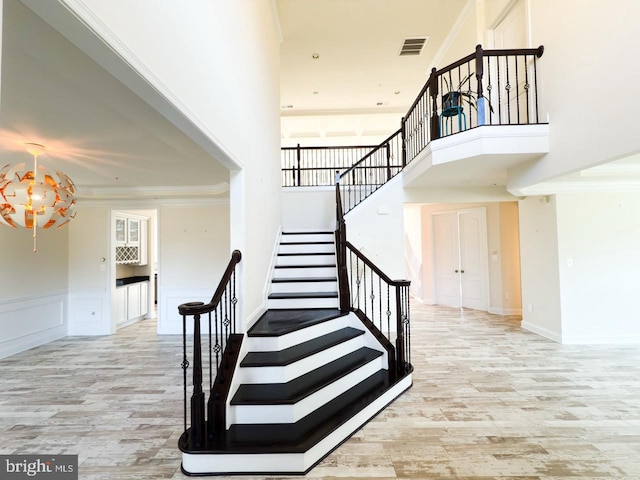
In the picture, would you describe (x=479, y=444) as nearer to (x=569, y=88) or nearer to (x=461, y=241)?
(x=569, y=88)

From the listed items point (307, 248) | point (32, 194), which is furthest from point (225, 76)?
point (307, 248)

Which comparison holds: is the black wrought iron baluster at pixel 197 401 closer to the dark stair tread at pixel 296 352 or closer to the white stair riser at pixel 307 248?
the dark stair tread at pixel 296 352

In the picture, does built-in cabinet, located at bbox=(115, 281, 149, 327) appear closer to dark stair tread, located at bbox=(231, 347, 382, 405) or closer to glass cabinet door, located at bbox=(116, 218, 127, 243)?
glass cabinet door, located at bbox=(116, 218, 127, 243)

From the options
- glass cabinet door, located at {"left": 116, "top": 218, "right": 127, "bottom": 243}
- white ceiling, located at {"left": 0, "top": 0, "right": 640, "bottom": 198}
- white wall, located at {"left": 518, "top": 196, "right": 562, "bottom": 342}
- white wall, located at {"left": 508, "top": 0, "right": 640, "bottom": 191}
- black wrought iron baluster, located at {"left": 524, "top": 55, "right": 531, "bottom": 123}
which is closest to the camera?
white ceiling, located at {"left": 0, "top": 0, "right": 640, "bottom": 198}

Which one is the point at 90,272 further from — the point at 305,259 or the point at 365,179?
the point at 365,179

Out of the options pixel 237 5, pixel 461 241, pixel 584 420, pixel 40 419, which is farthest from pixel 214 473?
pixel 461 241

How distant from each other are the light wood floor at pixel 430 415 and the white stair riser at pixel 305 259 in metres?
1.89

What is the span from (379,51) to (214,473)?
749 cm

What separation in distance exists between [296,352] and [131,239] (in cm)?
591

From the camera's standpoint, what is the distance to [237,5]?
3.03 meters

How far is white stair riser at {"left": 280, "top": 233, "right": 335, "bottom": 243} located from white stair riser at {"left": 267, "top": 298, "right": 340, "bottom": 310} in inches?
58.7

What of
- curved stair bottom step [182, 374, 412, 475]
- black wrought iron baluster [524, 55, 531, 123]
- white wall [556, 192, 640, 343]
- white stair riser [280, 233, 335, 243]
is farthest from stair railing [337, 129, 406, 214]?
curved stair bottom step [182, 374, 412, 475]

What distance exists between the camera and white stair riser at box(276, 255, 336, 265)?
4.84 m

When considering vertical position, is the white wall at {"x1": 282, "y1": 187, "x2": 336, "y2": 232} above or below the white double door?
above
